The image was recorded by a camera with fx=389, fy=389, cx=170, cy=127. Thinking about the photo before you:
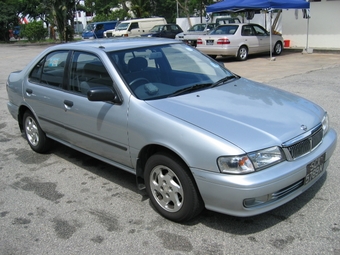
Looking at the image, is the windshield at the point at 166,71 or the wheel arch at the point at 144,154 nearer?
the wheel arch at the point at 144,154

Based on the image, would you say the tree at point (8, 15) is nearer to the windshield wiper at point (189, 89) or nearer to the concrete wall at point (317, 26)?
the concrete wall at point (317, 26)

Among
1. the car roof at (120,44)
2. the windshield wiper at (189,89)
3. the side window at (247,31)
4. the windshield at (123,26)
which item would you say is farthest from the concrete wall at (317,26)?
the windshield wiper at (189,89)

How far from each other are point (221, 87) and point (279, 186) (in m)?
1.54

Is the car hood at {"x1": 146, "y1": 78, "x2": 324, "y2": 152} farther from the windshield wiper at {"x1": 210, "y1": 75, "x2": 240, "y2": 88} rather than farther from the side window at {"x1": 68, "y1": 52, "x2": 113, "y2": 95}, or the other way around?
the side window at {"x1": 68, "y1": 52, "x2": 113, "y2": 95}

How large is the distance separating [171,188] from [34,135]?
292 cm

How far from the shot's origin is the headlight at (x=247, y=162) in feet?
10.0

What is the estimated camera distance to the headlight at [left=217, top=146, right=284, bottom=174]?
10.0 feet

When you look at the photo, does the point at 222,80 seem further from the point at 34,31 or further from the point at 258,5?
the point at 34,31

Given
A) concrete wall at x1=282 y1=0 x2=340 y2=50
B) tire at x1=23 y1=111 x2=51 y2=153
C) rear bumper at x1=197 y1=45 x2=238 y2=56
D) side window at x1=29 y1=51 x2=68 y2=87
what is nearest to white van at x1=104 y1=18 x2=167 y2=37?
concrete wall at x1=282 y1=0 x2=340 y2=50

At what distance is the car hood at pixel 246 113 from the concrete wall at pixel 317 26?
16034 millimetres

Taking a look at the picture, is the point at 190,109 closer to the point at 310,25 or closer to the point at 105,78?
the point at 105,78

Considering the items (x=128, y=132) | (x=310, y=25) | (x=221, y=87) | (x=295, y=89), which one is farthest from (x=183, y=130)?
(x=310, y=25)

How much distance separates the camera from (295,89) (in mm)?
9477

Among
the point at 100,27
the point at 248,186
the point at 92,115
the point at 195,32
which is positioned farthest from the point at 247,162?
the point at 100,27
